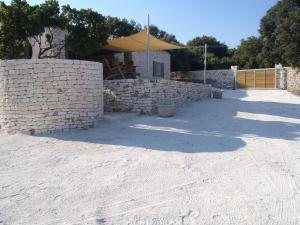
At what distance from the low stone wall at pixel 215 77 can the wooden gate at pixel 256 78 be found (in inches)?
22.5

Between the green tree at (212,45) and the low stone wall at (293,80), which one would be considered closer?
the low stone wall at (293,80)

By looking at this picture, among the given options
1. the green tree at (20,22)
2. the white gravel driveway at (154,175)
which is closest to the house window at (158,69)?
the green tree at (20,22)

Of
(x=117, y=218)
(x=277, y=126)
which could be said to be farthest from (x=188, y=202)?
(x=277, y=126)

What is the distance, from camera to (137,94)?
41.3ft

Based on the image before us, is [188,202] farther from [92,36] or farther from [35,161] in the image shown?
[92,36]

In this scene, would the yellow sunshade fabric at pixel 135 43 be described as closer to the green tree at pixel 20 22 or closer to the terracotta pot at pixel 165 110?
the green tree at pixel 20 22

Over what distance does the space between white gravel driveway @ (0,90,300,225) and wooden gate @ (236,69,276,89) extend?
15.8 m

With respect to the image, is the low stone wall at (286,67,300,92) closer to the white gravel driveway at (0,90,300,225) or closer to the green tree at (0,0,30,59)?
the white gravel driveway at (0,90,300,225)

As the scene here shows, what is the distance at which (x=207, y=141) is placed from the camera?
854cm

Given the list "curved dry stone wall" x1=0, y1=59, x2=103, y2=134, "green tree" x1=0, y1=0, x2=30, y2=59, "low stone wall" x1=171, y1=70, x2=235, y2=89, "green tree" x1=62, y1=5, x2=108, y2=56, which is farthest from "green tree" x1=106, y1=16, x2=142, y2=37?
"curved dry stone wall" x1=0, y1=59, x2=103, y2=134

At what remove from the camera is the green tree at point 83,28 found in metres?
12.5

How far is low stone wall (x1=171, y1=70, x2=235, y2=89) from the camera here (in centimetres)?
2747

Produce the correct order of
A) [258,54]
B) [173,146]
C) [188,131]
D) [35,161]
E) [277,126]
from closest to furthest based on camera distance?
[35,161] < [173,146] < [188,131] < [277,126] < [258,54]

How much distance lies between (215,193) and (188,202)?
544 mm
